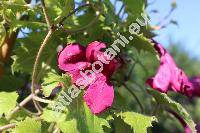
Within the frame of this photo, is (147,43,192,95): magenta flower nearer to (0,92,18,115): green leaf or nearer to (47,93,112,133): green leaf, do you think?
(47,93,112,133): green leaf

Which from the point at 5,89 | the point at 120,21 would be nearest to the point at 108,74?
the point at 120,21

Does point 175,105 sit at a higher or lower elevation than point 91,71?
lower

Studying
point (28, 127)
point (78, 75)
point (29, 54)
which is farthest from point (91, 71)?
point (29, 54)

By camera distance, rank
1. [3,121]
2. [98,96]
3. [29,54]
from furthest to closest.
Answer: [29,54] < [3,121] < [98,96]

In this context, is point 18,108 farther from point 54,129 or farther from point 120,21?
point 120,21

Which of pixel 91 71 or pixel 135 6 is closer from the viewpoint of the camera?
pixel 91 71

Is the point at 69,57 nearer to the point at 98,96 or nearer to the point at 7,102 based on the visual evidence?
the point at 98,96
